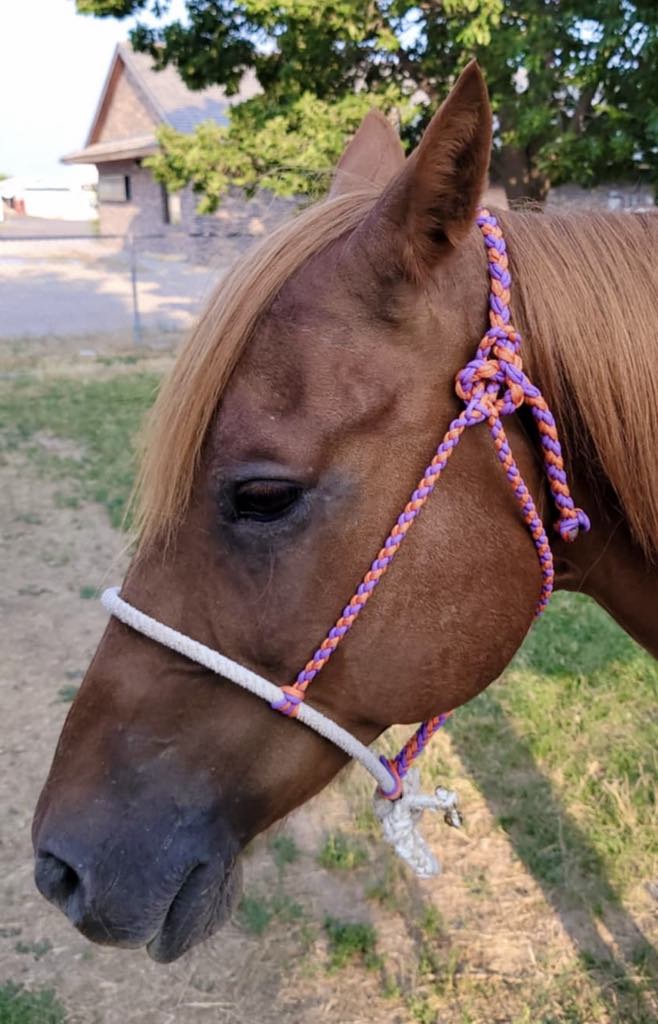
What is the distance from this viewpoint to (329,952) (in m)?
2.57

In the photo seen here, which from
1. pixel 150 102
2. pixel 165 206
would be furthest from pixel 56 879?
pixel 150 102

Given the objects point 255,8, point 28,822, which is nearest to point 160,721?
point 28,822

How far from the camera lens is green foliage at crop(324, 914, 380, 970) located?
253 centimetres

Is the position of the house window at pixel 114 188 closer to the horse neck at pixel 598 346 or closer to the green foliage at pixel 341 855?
the green foliage at pixel 341 855

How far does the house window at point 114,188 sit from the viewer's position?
28.1m

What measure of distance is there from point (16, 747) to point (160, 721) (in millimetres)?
2693

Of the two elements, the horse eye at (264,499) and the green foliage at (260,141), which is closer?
the horse eye at (264,499)

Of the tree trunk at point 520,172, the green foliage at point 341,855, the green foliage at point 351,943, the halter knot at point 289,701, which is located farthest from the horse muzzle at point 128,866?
the tree trunk at point 520,172

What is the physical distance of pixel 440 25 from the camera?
7.60 metres

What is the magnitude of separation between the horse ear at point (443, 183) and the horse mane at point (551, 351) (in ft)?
0.44

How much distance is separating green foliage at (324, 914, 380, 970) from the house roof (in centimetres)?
2549

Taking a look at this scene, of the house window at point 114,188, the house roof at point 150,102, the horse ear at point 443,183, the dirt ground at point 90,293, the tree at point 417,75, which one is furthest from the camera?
the house window at point 114,188

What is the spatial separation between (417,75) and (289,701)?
8283mm

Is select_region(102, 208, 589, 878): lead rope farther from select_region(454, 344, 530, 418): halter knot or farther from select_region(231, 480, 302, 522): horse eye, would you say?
select_region(231, 480, 302, 522): horse eye
